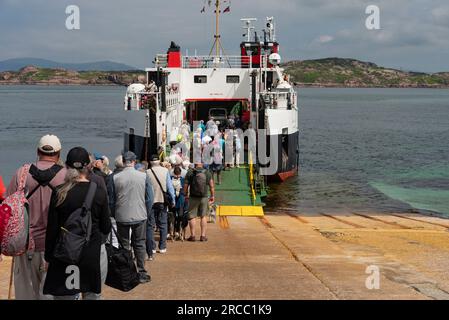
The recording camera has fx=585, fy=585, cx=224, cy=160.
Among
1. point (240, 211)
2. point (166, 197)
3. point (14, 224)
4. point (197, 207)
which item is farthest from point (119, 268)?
point (240, 211)

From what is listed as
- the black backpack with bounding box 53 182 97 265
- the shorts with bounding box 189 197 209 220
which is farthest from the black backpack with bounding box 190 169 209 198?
the black backpack with bounding box 53 182 97 265

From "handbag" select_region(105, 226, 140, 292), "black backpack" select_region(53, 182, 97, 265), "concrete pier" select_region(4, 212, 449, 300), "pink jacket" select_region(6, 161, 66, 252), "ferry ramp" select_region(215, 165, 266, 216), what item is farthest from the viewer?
"ferry ramp" select_region(215, 165, 266, 216)

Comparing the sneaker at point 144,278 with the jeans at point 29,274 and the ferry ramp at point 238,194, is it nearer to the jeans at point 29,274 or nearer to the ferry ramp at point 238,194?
the jeans at point 29,274

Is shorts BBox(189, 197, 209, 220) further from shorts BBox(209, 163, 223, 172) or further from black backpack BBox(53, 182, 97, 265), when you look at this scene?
shorts BBox(209, 163, 223, 172)

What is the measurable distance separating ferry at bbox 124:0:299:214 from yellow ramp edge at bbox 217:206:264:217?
9.96 feet

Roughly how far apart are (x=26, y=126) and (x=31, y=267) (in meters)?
65.3

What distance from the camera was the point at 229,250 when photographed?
10000mm

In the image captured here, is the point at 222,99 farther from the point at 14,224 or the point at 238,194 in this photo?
the point at 14,224

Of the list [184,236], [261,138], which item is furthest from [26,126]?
[184,236]

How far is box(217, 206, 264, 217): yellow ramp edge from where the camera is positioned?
16.3 metres

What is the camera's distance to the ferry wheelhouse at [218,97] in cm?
2325
